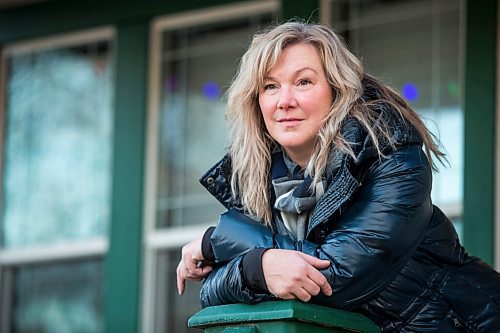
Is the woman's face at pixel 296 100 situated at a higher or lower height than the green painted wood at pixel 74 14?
lower

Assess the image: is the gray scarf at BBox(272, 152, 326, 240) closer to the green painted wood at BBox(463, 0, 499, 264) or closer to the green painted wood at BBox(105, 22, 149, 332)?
the green painted wood at BBox(463, 0, 499, 264)

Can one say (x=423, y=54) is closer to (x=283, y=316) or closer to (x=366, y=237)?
(x=366, y=237)

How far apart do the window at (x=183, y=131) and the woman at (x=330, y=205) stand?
380cm

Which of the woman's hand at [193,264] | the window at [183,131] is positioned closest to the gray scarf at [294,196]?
the woman's hand at [193,264]

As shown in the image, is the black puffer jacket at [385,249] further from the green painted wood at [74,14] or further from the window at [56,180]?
the window at [56,180]

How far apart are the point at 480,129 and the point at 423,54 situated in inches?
27.4

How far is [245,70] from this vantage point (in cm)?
331

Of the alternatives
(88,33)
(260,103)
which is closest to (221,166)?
(260,103)

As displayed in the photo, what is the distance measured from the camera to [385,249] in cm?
291

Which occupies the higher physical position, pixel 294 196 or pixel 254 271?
pixel 294 196

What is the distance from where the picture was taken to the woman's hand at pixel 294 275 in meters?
2.83

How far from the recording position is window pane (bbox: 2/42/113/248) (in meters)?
7.62

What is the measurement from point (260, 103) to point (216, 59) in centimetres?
416

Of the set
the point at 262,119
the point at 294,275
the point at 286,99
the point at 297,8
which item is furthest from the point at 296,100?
the point at 297,8
